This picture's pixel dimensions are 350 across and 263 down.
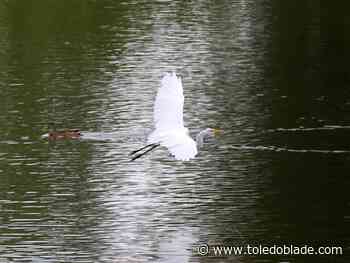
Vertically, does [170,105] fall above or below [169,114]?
above

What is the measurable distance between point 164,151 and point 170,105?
1206 centimetres

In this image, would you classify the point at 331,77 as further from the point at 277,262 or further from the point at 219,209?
the point at 277,262

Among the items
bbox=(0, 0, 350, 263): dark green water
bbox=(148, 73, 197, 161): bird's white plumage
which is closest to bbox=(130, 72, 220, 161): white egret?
bbox=(148, 73, 197, 161): bird's white plumage

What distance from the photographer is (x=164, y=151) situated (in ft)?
125

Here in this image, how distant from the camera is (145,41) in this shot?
57781 mm

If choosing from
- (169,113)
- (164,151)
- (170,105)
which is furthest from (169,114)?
(164,151)

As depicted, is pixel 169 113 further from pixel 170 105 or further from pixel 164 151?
pixel 164 151

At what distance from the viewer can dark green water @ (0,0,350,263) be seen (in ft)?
98.6

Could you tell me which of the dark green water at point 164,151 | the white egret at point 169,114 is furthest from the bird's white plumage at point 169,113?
the dark green water at point 164,151

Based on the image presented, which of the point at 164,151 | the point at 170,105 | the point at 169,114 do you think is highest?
A: the point at 164,151

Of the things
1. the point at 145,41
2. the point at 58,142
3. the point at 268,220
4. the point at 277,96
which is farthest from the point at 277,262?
the point at 145,41

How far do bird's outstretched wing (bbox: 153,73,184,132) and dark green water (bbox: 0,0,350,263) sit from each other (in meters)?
3.73

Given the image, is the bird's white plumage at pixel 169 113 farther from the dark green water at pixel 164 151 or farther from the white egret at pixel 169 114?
the dark green water at pixel 164 151

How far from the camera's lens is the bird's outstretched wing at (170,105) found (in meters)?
25.8
